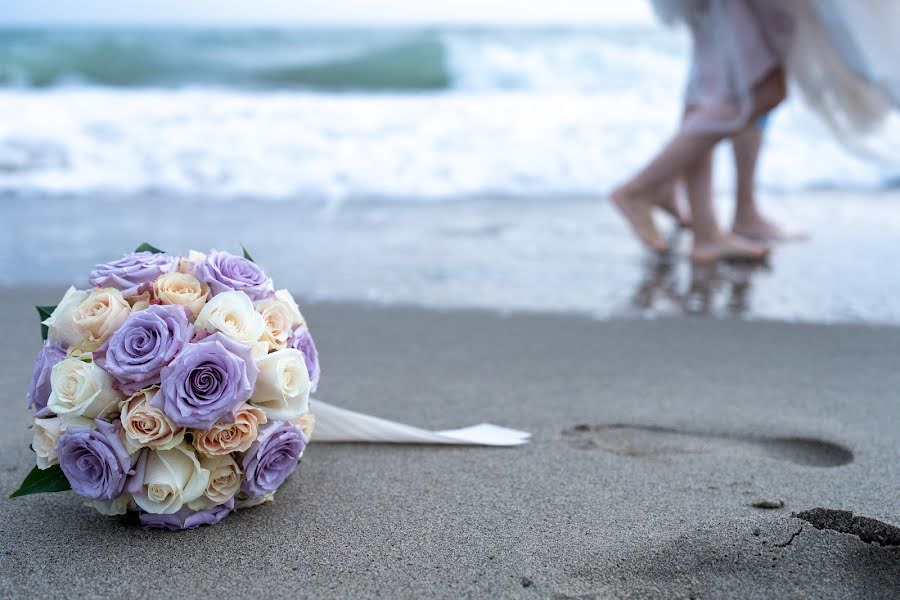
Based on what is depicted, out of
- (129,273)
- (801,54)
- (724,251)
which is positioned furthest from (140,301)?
(801,54)

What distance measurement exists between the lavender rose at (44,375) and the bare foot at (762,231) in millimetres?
3957

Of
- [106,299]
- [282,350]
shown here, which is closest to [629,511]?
[282,350]

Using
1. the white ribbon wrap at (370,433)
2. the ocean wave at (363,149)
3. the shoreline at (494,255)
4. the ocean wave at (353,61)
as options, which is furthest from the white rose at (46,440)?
the ocean wave at (353,61)

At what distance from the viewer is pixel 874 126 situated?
435 centimetres

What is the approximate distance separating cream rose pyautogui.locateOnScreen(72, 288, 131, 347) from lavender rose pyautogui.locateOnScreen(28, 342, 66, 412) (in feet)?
0.24

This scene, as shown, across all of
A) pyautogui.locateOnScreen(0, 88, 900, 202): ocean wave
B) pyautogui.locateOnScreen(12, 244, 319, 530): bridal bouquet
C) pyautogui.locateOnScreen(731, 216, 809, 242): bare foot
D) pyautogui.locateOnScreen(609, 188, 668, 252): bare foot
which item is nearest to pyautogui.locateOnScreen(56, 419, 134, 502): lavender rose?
pyautogui.locateOnScreen(12, 244, 319, 530): bridal bouquet

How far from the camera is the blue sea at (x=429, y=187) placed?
3762 mm

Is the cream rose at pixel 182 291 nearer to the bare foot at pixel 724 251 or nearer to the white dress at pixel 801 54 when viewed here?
the white dress at pixel 801 54

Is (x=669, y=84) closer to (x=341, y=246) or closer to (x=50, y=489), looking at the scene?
(x=341, y=246)

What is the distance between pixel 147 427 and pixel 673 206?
153 inches

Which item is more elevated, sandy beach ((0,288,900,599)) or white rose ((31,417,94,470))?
white rose ((31,417,94,470))

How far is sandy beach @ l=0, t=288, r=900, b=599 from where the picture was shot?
1.39 metres

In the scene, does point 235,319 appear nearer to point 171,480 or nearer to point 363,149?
point 171,480

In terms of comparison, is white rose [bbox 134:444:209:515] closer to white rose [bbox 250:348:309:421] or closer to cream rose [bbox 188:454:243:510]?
cream rose [bbox 188:454:243:510]
